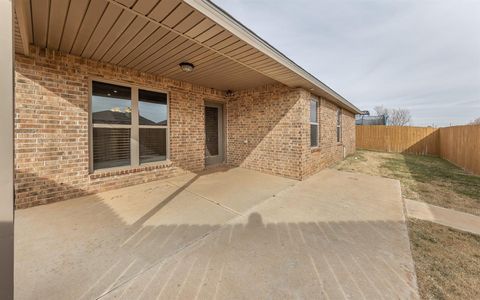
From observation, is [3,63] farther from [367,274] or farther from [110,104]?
[110,104]

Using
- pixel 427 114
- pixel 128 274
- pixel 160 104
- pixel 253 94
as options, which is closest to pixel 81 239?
pixel 128 274

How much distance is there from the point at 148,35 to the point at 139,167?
304 centimetres

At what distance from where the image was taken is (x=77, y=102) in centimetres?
385

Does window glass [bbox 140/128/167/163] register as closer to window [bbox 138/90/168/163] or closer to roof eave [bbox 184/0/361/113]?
window [bbox 138/90/168/163]

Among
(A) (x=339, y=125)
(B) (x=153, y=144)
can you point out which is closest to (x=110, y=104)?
(B) (x=153, y=144)

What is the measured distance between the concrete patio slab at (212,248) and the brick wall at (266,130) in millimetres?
2016

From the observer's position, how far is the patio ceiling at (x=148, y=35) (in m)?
2.39

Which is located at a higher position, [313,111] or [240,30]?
[240,30]

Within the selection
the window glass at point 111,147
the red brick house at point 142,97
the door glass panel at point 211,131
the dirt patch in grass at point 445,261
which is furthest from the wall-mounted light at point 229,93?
the dirt patch in grass at point 445,261

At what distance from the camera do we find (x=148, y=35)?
3096mm

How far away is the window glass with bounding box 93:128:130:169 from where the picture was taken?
4227 mm

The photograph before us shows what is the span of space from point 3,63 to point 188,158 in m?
5.04

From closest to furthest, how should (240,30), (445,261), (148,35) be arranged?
1. (445,261)
2. (240,30)
3. (148,35)

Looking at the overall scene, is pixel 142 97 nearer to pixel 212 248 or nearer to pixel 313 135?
pixel 212 248
